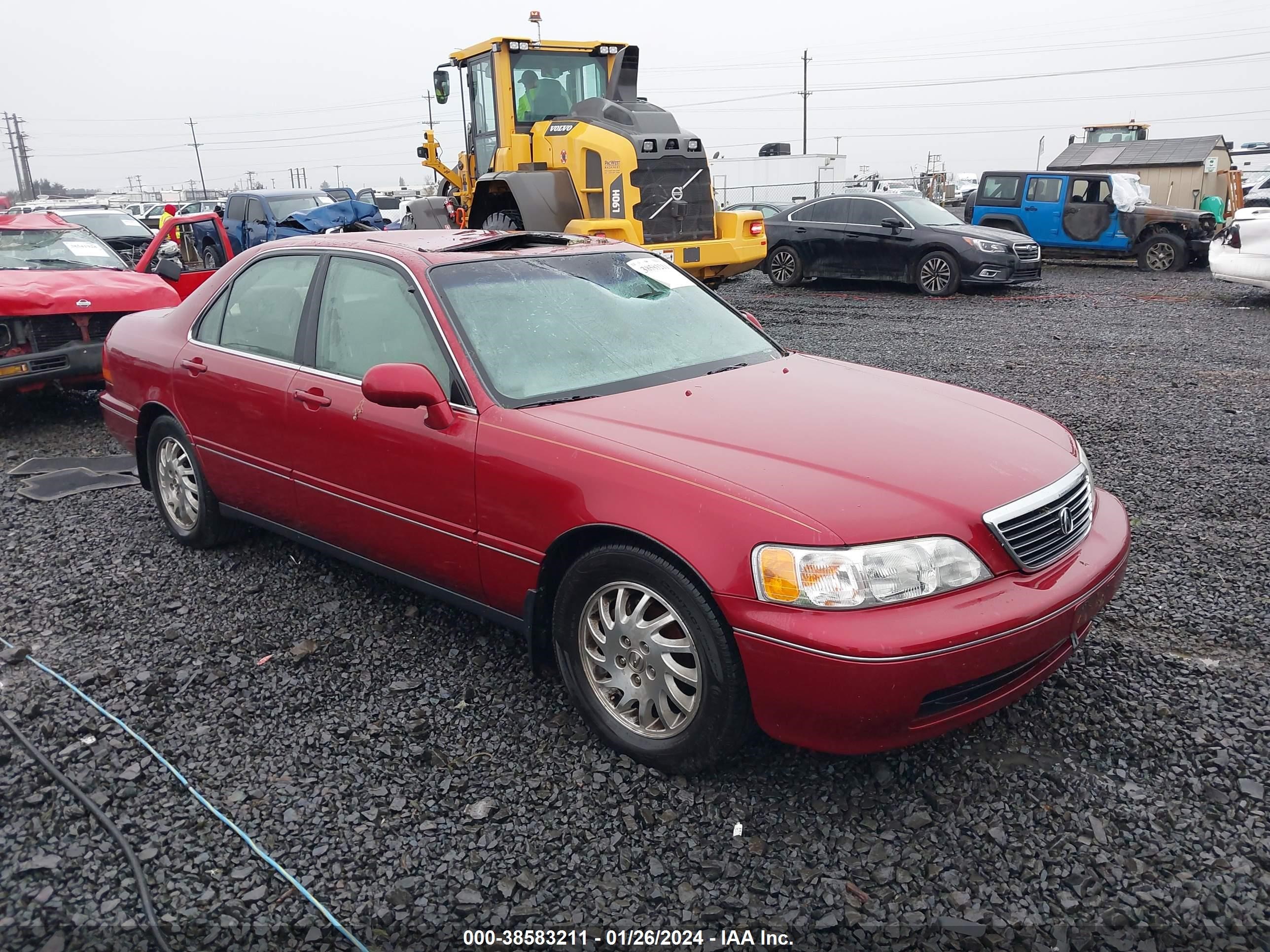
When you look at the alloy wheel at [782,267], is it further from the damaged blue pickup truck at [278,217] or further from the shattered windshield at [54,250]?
the shattered windshield at [54,250]

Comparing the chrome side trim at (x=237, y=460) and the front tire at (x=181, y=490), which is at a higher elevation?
the chrome side trim at (x=237, y=460)

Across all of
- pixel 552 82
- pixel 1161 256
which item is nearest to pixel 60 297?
pixel 552 82

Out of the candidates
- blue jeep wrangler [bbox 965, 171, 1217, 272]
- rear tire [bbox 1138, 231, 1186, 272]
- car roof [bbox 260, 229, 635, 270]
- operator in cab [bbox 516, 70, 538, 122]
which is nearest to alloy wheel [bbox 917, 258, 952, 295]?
blue jeep wrangler [bbox 965, 171, 1217, 272]

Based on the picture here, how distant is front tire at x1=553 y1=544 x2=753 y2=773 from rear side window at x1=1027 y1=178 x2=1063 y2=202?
57.0 feet

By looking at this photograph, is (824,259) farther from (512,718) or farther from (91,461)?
(512,718)

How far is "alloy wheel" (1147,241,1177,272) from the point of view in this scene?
1662 cm

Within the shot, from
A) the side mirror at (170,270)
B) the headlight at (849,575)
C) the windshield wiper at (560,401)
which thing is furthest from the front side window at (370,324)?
the side mirror at (170,270)

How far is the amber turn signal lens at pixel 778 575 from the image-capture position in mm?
2424

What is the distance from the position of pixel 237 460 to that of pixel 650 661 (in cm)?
238

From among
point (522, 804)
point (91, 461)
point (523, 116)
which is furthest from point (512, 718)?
point (523, 116)

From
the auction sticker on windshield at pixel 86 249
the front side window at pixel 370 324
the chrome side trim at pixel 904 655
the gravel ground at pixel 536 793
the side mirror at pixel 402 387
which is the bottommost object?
the gravel ground at pixel 536 793

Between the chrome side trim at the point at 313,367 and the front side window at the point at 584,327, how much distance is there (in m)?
0.07

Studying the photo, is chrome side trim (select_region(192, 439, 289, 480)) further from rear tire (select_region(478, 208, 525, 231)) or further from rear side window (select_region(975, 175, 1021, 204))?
rear side window (select_region(975, 175, 1021, 204))

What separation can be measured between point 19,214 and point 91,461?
3.84 metres
